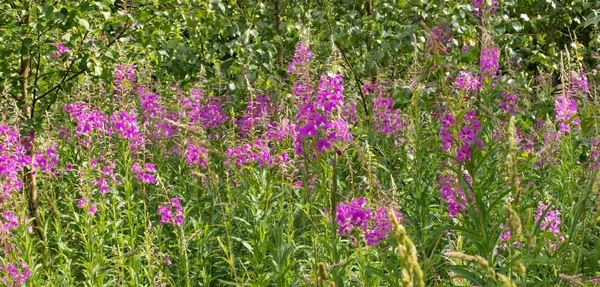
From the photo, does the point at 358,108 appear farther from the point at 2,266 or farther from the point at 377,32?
the point at 2,266

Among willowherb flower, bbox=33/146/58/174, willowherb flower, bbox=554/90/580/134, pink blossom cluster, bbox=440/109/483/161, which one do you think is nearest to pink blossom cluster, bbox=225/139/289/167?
willowherb flower, bbox=33/146/58/174

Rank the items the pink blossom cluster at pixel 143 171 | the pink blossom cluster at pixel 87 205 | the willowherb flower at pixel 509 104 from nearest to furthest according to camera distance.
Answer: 1. the pink blossom cluster at pixel 87 205
2. the pink blossom cluster at pixel 143 171
3. the willowherb flower at pixel 509 104

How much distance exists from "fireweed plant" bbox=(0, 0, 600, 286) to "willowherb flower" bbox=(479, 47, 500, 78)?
0.02 meters

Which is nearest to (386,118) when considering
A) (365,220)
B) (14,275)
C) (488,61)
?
(488,61)

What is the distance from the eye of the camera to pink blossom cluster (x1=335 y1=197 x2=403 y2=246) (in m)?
3.11

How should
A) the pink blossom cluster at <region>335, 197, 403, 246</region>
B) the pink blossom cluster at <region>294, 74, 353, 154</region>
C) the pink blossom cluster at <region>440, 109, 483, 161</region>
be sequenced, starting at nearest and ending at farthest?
1. the pink blossom cluster at <region>440, 109, 483, 161</region>
2. the pink blossom cluster at <region>335, 197, 403, 246</region>
3. the pink blossom cluster at <region>294, 74, 353, 154</region>

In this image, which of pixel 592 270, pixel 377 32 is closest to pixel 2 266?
pixel 592 270

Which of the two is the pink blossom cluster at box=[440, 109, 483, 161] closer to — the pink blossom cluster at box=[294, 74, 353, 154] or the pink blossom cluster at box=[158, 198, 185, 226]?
the pink blossom cluster at box=[294, 74, 353, 154]

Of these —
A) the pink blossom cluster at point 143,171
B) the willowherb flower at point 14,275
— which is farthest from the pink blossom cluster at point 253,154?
the willowherb flower at point 14,275

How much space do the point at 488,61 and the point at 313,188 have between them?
1465 mm

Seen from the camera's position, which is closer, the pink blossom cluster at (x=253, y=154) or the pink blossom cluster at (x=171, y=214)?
the pink blossom cluster at (x=171, y=214)

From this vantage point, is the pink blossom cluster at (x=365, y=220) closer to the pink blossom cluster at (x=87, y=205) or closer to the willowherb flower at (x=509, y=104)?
the pink blossom cluster at (x=87, y=205)

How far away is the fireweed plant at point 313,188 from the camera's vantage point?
10.3 feet

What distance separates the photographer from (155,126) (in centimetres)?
608
